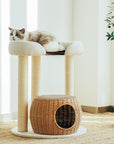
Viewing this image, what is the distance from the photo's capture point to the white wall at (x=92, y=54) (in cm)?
366

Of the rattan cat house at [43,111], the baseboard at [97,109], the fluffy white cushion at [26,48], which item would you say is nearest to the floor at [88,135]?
the rattan cat house at [43,111]

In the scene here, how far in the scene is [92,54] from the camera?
371 centimetres

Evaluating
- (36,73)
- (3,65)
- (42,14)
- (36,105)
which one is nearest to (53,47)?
(36,73)

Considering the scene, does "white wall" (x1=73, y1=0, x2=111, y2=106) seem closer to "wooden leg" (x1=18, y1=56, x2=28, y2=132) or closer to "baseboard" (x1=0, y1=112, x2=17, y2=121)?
"baseboard" (x1=0, y1=112, x2=17, y2=121)

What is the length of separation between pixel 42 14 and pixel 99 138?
5.50 feet

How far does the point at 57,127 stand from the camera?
2449 mm

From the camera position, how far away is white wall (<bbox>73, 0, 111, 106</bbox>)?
3.66m

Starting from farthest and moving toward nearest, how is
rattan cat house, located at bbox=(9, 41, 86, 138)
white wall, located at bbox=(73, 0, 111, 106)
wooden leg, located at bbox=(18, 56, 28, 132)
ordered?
1. white wall, located at bbox=(73, 0, 111, 106)
2. wooden leg, located at bbox=(18, 56, 28, 132)
3. rattan cat house, located at bbox=(9, 41, 86, 138)

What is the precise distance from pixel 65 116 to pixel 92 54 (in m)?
1.39

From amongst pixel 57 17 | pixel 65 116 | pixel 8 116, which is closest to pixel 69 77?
pixel 65 116

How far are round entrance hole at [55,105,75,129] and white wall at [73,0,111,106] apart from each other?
1.23 m

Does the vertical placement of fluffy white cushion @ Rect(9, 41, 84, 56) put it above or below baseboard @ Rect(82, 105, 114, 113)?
above

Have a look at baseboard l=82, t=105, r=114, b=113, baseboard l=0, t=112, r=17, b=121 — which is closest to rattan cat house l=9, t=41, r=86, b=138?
baseboard l=0, t=112, r=17, b=121

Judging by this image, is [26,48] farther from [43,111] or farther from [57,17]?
[57,17]
